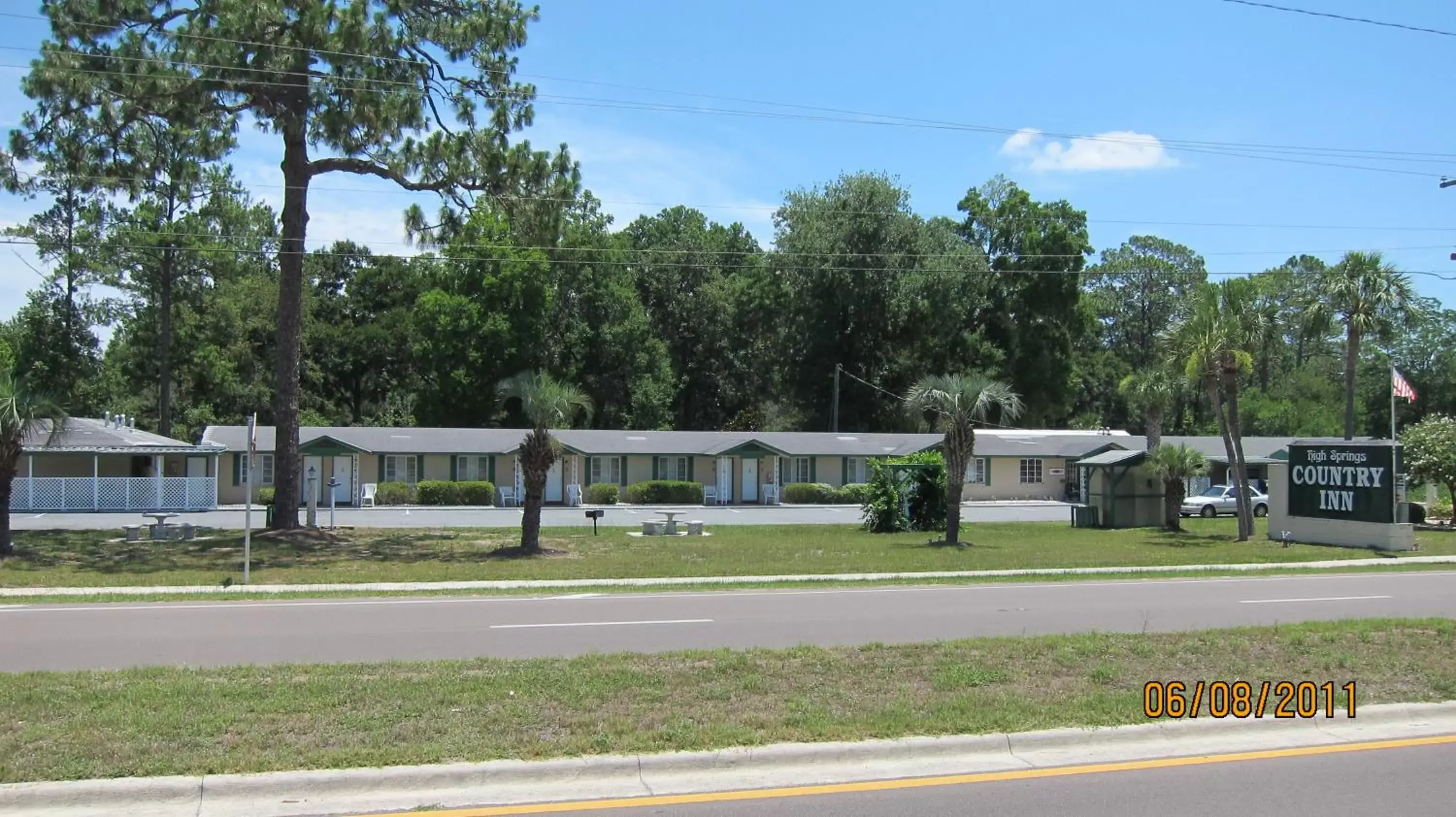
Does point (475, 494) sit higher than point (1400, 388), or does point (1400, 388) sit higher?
point (1400, 388)

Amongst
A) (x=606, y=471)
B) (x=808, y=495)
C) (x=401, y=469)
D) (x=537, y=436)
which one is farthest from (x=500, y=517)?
(x=808, y=495)

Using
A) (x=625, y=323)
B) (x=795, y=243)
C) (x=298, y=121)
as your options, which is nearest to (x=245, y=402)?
(x=625, y=323)

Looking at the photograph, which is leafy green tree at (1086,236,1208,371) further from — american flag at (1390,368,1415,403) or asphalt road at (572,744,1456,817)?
asphalt road at (572,744,1456,817)

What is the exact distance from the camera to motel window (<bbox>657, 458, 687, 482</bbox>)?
52188 mm

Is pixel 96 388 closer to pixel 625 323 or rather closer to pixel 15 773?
pixel 625 323

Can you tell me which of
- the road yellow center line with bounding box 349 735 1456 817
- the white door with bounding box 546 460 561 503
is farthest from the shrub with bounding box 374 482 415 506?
the road yellow center line with bounding box 349 735 1456 817

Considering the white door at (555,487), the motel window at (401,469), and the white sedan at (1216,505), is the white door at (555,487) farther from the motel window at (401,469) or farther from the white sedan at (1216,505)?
the white sedan at (1216,505)

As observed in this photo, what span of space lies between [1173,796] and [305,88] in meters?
→ 24.8

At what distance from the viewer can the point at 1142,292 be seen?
8600 cm

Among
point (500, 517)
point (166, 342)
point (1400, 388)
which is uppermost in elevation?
point (166, 342)

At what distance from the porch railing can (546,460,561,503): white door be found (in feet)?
44.1

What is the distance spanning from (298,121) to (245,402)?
39006 mm

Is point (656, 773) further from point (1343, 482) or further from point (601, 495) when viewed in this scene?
point (601, 495)

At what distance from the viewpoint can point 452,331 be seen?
5959cm
